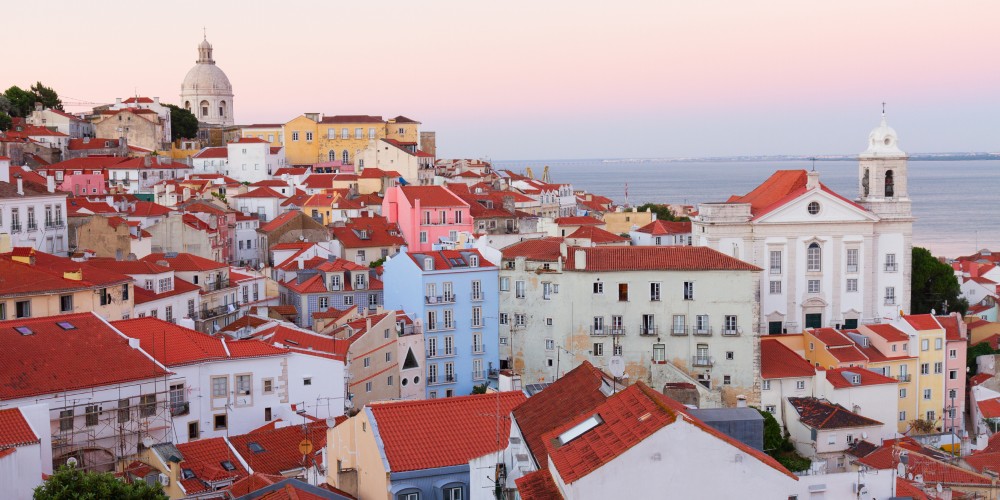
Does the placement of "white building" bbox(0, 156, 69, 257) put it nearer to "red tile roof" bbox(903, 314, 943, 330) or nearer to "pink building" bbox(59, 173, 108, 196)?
"pink building" bbox(59, 173, 108, 196)

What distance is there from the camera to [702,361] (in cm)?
3766

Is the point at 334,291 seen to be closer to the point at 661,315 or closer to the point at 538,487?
the point at 661,315

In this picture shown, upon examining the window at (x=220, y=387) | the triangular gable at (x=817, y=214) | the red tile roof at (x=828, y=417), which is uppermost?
the triangular gable at (x=817, y=214)

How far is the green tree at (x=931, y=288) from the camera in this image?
5188 cm

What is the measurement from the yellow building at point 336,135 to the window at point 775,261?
38640 millimetres

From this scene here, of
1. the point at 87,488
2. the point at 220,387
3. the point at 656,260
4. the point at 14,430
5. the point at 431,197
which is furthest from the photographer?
the point at 431,197

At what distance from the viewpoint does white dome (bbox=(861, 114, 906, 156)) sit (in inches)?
1984

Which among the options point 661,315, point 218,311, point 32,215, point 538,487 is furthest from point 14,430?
point 661,315

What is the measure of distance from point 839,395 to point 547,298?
31.3ft

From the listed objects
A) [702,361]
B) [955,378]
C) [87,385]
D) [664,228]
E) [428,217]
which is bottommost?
[955,378]

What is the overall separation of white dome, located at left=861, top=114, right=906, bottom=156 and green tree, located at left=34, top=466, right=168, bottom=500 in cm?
4111

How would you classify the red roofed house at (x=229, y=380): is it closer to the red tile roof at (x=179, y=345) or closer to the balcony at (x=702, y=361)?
the red tile roof at (x=179, y=345)

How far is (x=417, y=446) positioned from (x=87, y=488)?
13.8 feet

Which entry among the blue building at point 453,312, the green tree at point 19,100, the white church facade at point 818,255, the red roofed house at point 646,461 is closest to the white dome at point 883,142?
the white church facade at point 818,255
